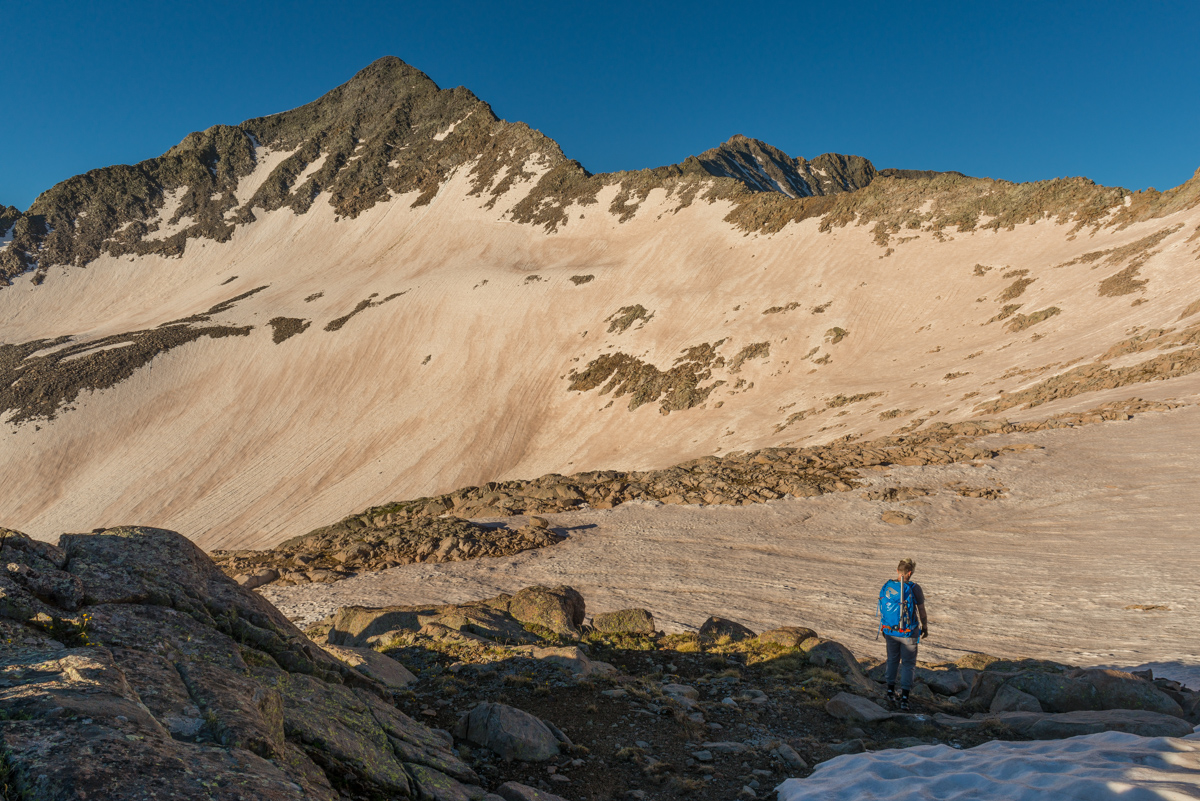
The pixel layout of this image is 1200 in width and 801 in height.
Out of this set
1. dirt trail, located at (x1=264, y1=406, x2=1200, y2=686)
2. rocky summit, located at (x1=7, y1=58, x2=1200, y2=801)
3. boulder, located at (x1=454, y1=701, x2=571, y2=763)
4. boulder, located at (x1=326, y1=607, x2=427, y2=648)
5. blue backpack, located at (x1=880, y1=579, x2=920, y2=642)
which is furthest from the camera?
dirt trail, located at (x1=264, y1=406, x2=1200, y2=686)

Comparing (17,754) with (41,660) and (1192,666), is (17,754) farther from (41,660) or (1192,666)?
(1192,666)

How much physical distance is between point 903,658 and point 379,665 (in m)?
7.48

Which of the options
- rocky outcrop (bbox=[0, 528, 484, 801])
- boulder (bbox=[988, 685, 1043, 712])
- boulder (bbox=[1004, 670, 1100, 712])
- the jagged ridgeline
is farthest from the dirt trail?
the jagged ridgeline

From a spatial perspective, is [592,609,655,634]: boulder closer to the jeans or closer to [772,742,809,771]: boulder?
the jeans

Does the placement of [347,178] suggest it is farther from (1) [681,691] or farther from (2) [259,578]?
(1) [681,691]

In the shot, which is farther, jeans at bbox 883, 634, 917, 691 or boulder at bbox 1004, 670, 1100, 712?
jeans at bbox 883, 634, 917, 691

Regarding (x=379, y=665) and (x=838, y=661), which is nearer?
(x=379, y=665)

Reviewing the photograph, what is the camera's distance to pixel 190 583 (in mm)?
6145

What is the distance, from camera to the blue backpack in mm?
9273

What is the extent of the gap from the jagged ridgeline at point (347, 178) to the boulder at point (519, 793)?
63440mm

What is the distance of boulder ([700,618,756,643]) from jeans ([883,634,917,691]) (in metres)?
2.65

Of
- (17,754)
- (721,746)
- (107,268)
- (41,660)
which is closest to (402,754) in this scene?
(41,660)

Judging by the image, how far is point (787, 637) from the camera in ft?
35.6

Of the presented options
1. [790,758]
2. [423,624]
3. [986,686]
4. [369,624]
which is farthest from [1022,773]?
[369,624]
